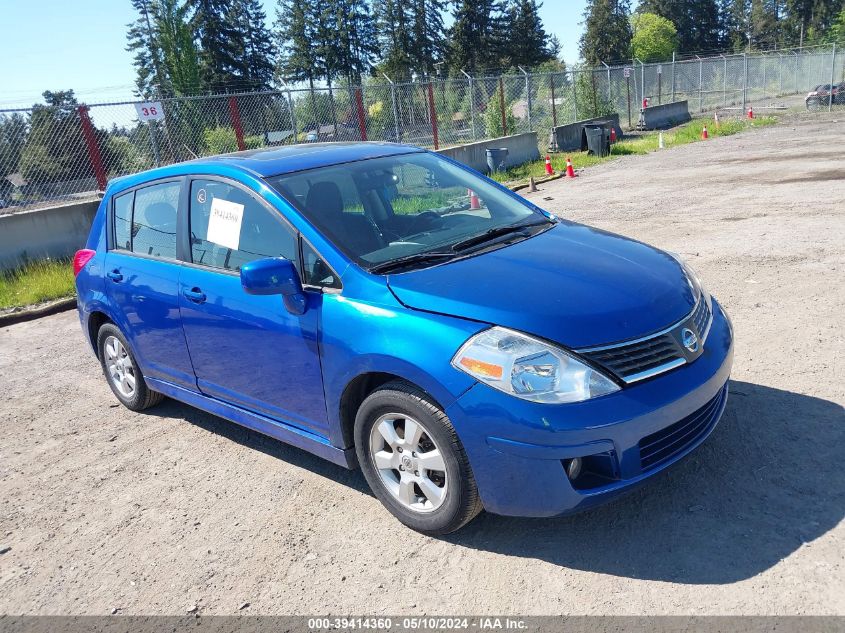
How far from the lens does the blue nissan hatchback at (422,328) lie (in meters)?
2.85

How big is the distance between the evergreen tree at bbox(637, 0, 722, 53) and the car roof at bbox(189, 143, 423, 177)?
402 ft

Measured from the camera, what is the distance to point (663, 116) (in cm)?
3155

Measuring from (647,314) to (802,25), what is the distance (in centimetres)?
12783

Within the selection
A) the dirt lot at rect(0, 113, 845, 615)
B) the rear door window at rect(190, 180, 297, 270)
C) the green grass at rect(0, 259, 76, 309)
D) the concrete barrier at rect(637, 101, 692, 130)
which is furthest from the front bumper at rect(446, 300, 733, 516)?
the concrete barrier at rect(637, 101, 692, 130)

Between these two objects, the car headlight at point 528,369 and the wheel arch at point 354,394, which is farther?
the wheel arch at point 354,394

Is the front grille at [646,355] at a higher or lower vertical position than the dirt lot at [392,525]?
higher

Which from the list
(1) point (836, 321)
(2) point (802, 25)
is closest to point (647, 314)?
(1) point (836, 321)

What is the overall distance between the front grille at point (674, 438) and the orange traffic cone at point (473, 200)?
1.78 m

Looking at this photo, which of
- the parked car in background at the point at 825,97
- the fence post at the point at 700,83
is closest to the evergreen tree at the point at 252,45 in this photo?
the fence post at the point at 700,83

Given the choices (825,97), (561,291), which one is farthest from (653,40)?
(561,291)

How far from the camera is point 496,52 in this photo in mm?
89750

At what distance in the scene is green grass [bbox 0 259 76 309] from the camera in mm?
9289

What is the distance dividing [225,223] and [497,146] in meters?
16.5

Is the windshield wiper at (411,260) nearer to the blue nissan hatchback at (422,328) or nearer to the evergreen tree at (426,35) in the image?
the blue nissan hatchback at (422,328)
